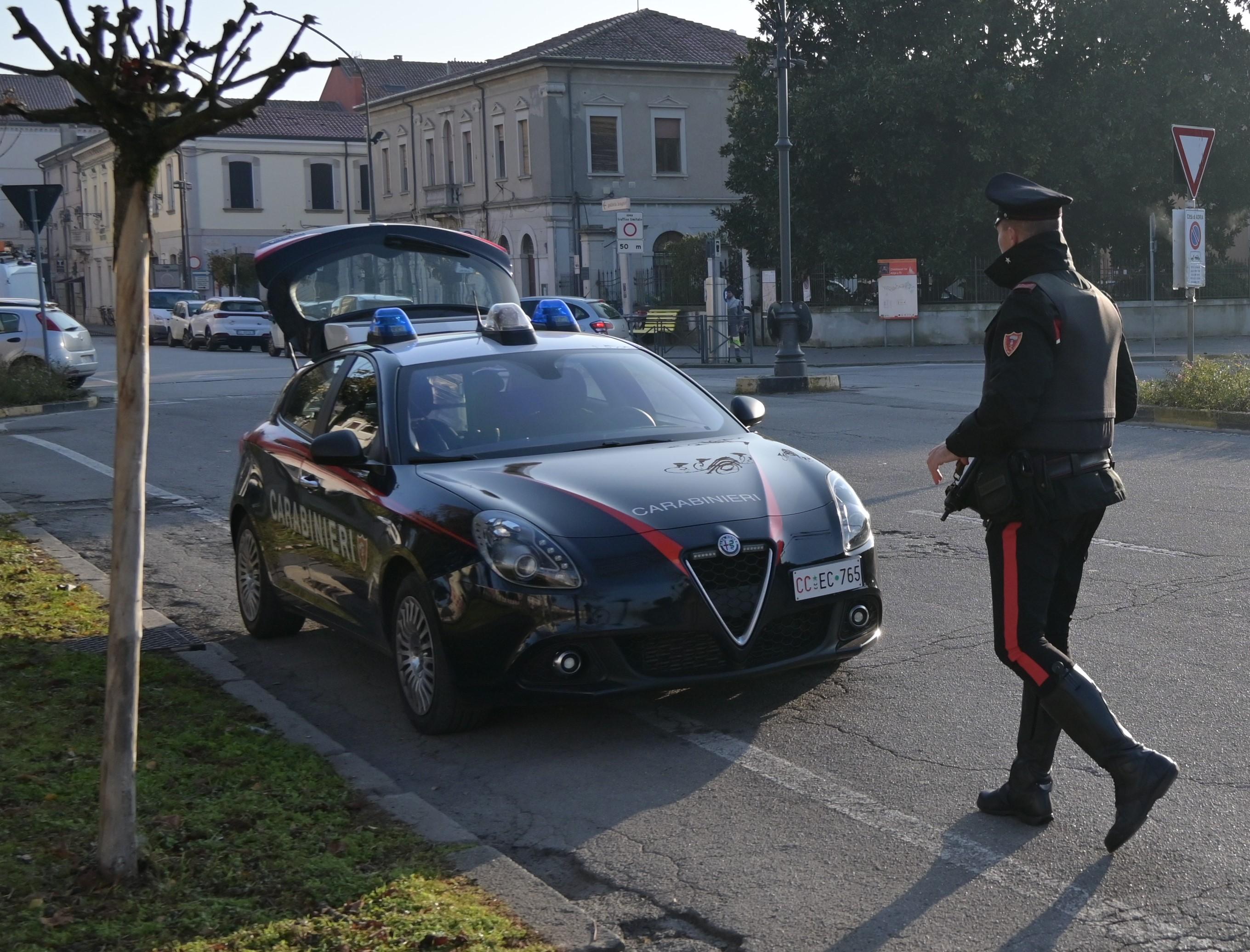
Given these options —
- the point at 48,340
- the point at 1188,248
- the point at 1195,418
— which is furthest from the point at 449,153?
the point at 1195,418

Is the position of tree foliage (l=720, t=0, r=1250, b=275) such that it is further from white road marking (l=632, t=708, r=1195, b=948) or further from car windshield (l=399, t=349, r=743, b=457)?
white road marking (l=632, t=708, r=1195, b=948)

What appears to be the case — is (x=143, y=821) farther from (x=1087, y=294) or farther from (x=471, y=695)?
(x=1087, y=294)

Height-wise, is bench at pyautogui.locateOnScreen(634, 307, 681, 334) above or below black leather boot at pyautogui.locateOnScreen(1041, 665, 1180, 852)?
above

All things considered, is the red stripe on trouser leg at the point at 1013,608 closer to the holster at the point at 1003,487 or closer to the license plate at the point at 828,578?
the holster at the point at 1003,487

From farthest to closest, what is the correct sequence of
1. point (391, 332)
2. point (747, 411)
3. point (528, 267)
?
point (528, 267) → point (391, 332) → point (747, 411)

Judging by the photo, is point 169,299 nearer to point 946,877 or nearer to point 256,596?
point 256,596

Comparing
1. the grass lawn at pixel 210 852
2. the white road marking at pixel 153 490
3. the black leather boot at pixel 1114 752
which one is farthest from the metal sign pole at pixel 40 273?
the black leather boot at pixel 1114 752

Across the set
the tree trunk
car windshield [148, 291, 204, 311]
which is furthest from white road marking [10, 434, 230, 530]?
car windshield [148, 291, 204, 311]

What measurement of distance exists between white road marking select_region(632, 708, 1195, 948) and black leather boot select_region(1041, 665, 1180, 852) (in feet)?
0.99

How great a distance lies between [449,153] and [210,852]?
61.5 meters

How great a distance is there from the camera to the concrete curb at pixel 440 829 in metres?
4.08

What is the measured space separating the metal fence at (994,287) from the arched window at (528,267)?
1755 centimetres

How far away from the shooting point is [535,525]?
19.3 ft

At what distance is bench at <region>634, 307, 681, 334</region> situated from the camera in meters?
39.5
